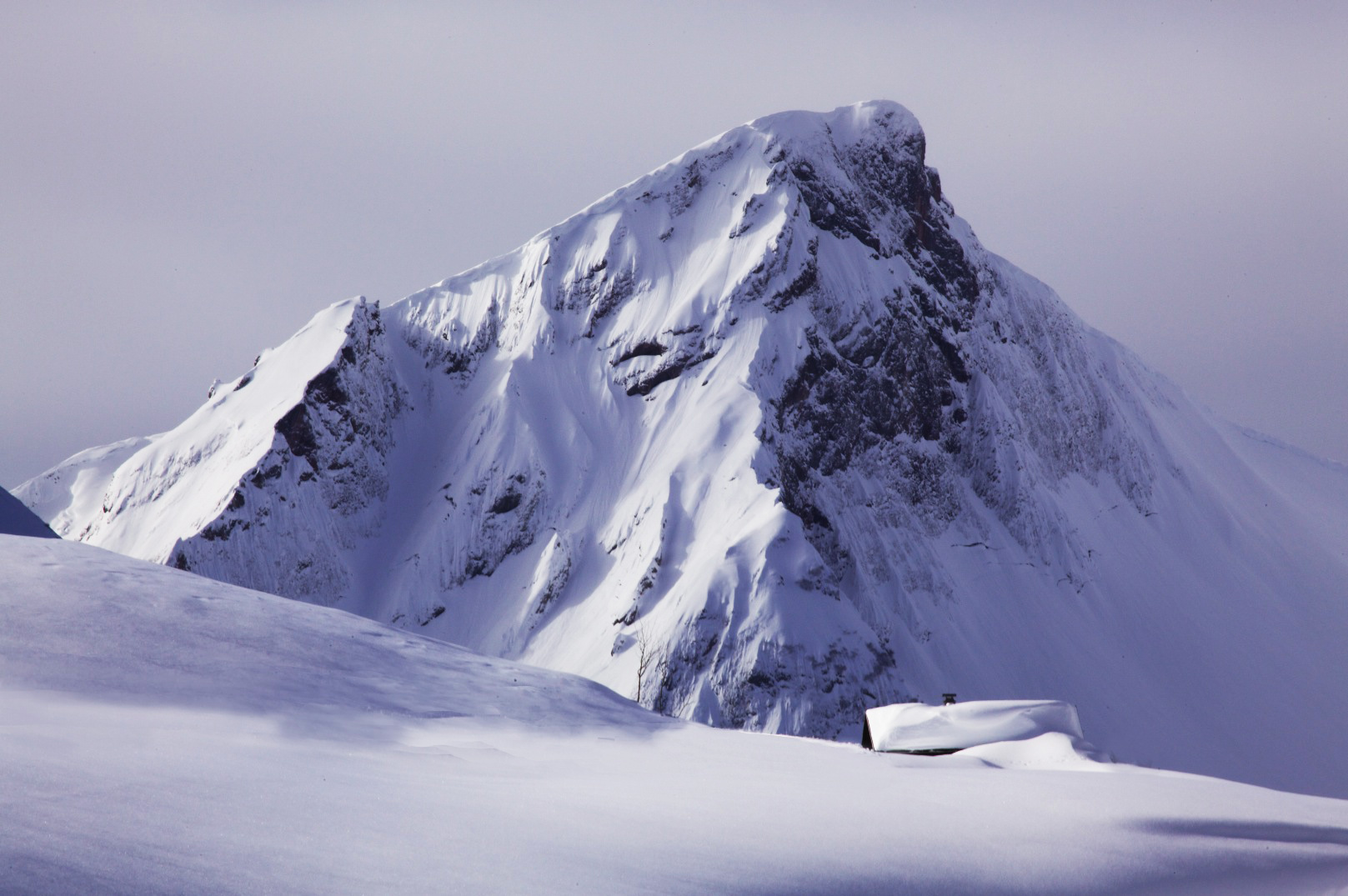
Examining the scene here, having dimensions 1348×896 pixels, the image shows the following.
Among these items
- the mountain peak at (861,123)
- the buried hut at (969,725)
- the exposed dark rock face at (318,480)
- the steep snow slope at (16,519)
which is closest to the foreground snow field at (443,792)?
the buried hut at (969,725)

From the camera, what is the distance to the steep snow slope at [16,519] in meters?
25.3

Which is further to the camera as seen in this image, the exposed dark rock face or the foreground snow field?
the exposed dark rock face

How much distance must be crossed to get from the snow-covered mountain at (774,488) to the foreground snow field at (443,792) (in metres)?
59.6

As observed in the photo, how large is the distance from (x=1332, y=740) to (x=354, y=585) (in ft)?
271

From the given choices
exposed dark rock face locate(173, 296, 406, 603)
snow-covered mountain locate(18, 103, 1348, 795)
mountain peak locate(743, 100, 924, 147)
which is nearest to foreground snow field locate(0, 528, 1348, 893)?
snow-covered mountain locate(18, 103, 1348, 795)

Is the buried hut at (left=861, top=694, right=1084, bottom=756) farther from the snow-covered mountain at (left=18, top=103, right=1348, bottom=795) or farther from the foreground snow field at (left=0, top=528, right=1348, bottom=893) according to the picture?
the snow-covered mountain at (left=18, top=103, right=1348, bottom=795)

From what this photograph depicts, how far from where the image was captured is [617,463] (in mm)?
95500

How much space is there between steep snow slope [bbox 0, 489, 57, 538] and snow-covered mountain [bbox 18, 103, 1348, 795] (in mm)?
51317

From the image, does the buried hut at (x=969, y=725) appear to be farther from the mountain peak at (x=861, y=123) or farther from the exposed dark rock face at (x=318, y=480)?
the mountain peak at (x=861, y=123)

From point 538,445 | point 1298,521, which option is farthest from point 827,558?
point 1298,521

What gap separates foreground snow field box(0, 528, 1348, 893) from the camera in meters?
8.15

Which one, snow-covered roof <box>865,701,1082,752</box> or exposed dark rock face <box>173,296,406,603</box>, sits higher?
exposed dark rock face <box>173,296,406,603</box>

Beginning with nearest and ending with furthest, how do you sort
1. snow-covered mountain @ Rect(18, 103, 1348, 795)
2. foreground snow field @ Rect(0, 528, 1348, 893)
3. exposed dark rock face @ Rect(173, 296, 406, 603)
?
1. foreground snow field @ Rect(0, 528, 1348, 893)
2. snow-covered mountain @ Rect(18, 103, 1348, 795)
3. exposed dark rock face @ Rect(173, 296, 406, 603)

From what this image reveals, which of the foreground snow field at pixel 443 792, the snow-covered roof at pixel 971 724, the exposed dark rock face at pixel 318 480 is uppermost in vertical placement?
the exposed dark rock face at pixel 318 480
